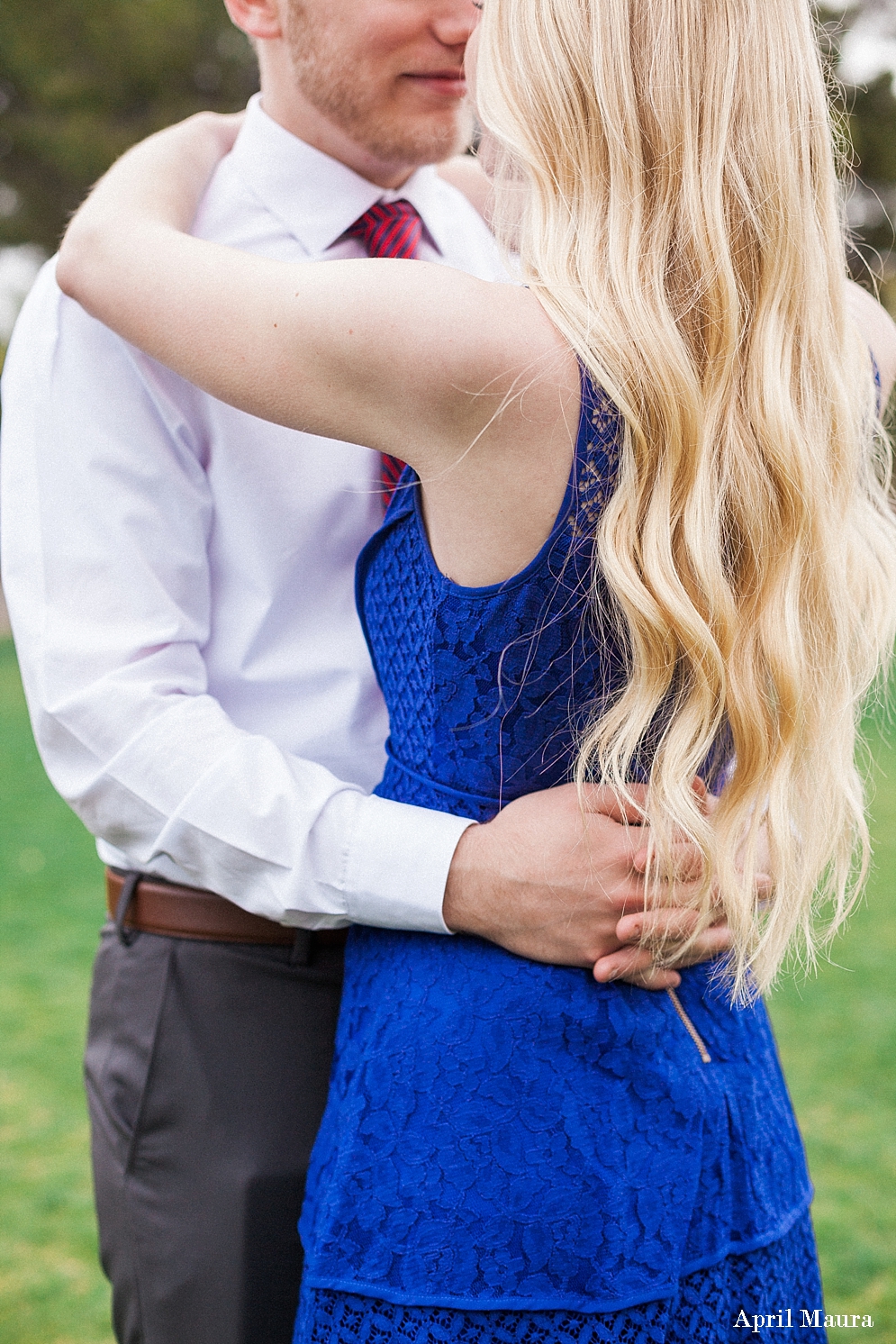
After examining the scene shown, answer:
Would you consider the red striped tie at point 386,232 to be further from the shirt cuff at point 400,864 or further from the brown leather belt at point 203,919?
the brown leather belt at point 203,919

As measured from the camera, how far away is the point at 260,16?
1932 mm

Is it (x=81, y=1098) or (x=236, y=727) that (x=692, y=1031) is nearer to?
(x=236, y=727)

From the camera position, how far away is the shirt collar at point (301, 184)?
1.92 metres

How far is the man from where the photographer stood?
161 cm

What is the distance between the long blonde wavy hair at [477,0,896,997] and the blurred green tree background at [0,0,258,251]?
41.7ft

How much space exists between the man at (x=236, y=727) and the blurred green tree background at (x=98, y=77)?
1209 cm

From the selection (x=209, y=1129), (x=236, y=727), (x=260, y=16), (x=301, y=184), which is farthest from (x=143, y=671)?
(x=260, y=16)

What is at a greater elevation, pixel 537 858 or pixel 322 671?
pixel 322 671

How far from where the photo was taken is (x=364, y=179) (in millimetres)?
1987

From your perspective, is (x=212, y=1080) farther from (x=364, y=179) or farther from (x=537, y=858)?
(x=364, y=179)

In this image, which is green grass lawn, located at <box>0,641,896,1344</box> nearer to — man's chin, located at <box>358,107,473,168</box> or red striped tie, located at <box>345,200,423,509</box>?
red striped tie, located at <box>345,200,423,509</box>

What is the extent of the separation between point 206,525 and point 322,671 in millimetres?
→ 270

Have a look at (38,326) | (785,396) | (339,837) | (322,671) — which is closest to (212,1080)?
(339,837)

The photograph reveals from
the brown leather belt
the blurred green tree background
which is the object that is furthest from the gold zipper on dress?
the blurred green tree background
